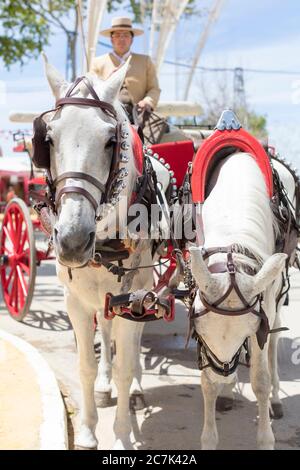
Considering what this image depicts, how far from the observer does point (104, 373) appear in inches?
180

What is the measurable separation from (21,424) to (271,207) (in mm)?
1914

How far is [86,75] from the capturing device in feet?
9.37

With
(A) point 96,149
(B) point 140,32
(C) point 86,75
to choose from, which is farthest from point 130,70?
(A) point 96,149

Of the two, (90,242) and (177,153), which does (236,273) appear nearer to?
(90,242)

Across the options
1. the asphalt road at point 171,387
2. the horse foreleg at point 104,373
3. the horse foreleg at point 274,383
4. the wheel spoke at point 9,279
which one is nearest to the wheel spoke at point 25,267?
the wheel spoke at point 9,279

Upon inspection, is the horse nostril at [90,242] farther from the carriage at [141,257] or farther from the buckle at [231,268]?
the buckle at [231,268]

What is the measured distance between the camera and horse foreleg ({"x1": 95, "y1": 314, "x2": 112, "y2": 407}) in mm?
4281

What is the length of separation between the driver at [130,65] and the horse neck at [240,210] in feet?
6.36

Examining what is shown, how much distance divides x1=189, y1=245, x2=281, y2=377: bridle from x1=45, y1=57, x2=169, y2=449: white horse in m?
0.54

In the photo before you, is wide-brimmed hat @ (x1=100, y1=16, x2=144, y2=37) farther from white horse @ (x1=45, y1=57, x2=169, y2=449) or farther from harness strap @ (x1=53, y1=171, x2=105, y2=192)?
harness strap @ (x1=53, y1=171, x2=105, y2=192)

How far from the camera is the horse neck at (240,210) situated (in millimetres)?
2758

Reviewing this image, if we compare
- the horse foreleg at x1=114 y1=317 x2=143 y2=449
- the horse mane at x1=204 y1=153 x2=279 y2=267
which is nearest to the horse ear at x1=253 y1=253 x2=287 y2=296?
the horse mane at x1=204 y1=153 x2=279 y2=267

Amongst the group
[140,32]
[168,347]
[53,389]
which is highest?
[140,32]
